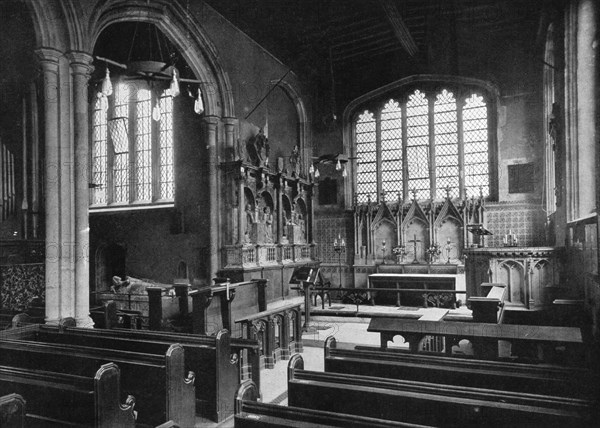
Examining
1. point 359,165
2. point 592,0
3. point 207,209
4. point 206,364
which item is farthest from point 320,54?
point 206,364

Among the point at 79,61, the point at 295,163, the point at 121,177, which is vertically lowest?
the point at 121,177

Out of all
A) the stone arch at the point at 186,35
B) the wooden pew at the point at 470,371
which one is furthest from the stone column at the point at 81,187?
the wooden pew at the point at 470,371

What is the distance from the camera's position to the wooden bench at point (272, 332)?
20.3 ft

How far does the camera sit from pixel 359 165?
48.8ft

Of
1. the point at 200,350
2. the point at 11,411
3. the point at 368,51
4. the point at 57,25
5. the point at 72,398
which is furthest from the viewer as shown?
the point at 368,51

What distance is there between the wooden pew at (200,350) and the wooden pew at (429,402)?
71.3 inches

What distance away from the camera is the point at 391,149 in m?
14.5

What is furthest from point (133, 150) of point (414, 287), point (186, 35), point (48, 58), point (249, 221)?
point (414, 287)

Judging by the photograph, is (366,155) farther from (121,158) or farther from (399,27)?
(121,158)

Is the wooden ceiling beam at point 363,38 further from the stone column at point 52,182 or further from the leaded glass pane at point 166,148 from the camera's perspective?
the stone column at point 52,182

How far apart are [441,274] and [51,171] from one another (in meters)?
10.2

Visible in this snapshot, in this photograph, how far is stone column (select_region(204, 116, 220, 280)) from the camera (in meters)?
10.9

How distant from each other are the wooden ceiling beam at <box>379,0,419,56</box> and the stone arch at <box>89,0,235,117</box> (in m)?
4.28

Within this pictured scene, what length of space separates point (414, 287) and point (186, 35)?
9112 millimetres
